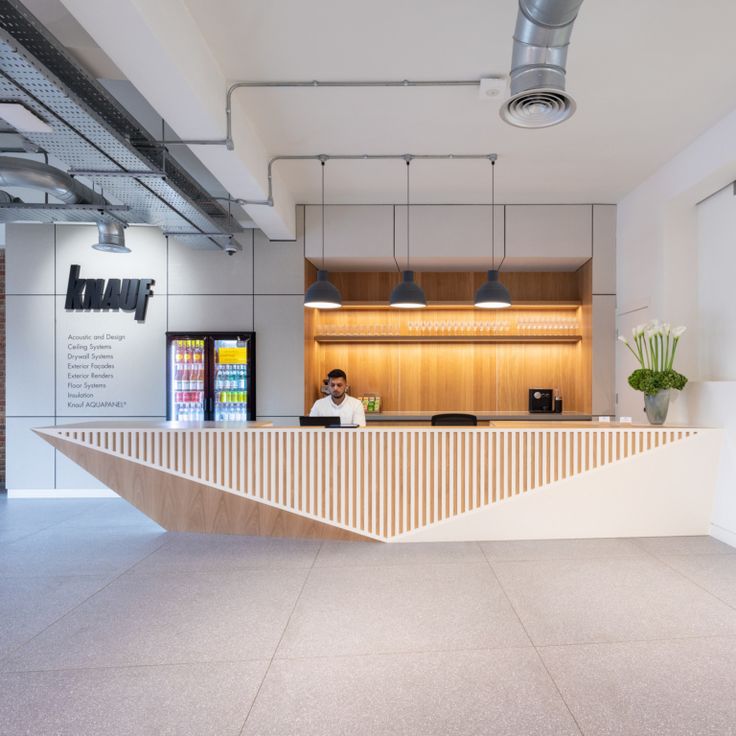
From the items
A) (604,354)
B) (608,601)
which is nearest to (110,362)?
(608,601)

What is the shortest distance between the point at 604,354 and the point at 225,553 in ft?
16.3

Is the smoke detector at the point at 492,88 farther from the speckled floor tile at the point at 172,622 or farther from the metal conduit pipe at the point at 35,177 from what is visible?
the speckled floor tile at the point at 172,622

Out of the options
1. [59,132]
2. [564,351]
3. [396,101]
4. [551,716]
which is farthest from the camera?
[564,351]

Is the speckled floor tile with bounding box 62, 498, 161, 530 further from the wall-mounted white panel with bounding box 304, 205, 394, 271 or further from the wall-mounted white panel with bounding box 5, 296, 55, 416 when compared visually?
the wall-mounted white panel with bounding box 304, 205, 394, 271

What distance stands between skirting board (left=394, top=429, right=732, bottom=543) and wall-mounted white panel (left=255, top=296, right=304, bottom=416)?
264cm

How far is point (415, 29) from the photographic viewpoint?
130 inches

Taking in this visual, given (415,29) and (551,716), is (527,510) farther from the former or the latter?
(415,29)

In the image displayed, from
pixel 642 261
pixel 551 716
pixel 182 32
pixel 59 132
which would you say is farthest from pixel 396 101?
pixel 551 716

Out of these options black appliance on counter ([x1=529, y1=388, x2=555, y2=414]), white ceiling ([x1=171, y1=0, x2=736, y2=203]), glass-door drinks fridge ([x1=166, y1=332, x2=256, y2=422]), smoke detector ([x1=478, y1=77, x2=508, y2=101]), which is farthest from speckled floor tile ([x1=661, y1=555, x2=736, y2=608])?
glass-door drinks fridge ([x1=166, y1=332, x2=256, y2=422])

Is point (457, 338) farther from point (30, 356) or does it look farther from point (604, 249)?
point (30, 356)

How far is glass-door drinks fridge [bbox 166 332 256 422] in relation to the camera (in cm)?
646

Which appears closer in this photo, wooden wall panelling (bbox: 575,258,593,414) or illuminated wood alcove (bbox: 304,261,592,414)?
wooden wall panelling (bbox: 575,258,593,414)

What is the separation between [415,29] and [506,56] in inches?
27.8

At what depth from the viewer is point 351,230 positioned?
21.7 feet
